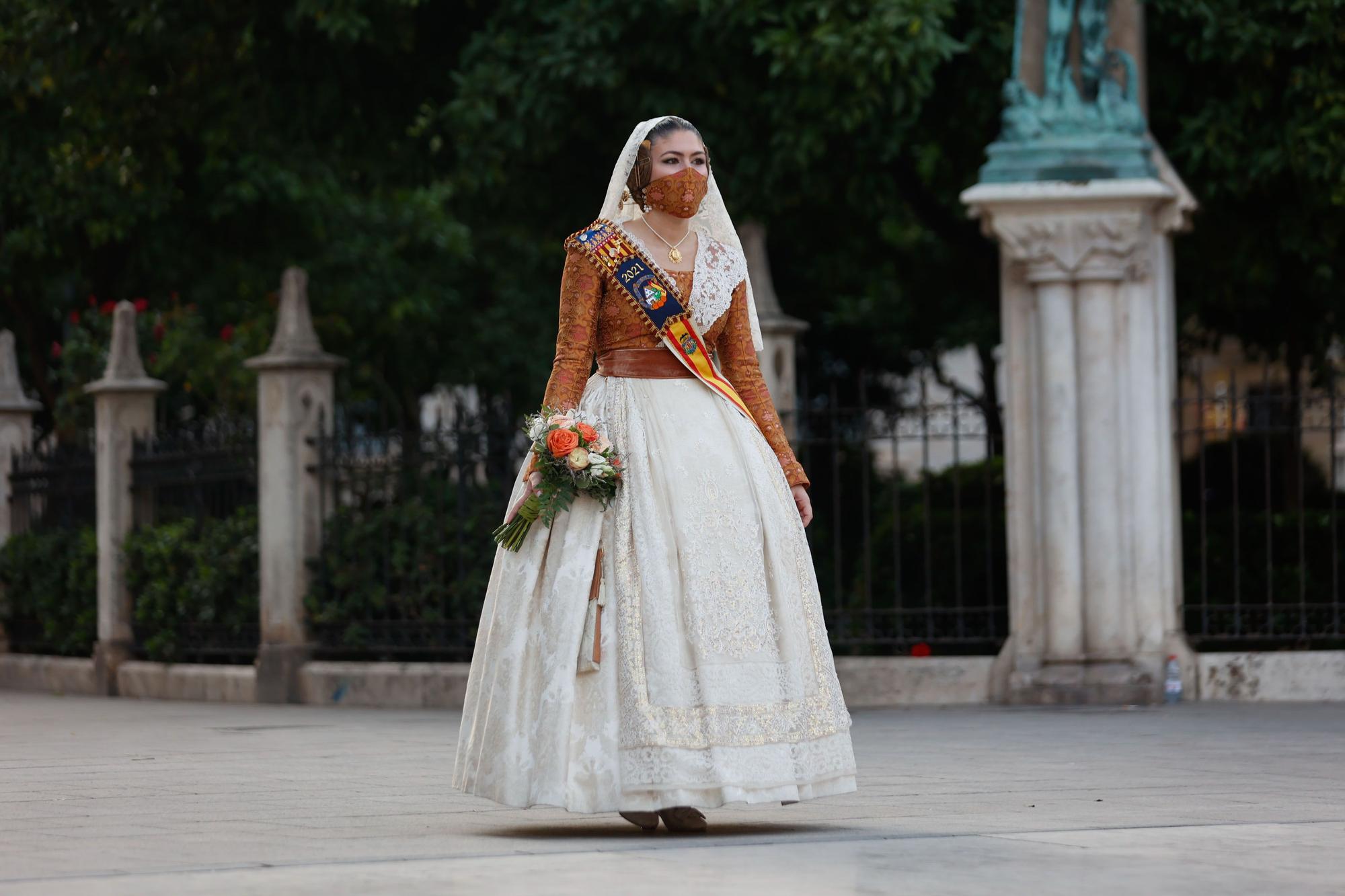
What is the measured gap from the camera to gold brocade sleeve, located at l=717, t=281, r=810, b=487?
6637mm

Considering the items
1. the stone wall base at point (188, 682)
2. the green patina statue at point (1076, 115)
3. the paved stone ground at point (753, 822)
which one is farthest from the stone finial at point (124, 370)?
the green patina statue at point (1076, 115)

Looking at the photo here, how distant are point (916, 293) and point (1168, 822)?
15361 mm

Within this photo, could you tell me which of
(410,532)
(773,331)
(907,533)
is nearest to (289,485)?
(410,532)

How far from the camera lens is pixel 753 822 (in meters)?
6.54

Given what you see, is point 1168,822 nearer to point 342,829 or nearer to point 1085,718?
point 342,829

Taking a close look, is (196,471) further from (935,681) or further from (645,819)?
(645,819)

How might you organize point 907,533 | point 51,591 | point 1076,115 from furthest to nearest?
point 51,591
point 907,533
point 1076,115

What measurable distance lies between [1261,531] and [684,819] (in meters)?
9.00

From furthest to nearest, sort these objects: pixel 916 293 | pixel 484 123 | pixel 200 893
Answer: pixel 916 293 → pixel 484 123 → pixel 200 893

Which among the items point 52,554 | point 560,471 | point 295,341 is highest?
point 295,341

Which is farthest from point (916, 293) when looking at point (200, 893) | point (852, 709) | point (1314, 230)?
point (200, 893)

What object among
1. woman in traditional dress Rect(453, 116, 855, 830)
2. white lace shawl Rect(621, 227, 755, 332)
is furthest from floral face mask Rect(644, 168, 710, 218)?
white lace shawl Rect(621, 227, 755, 332)

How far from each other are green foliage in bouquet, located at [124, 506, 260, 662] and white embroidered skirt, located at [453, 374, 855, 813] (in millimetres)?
7790

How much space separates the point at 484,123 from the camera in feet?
45.2
